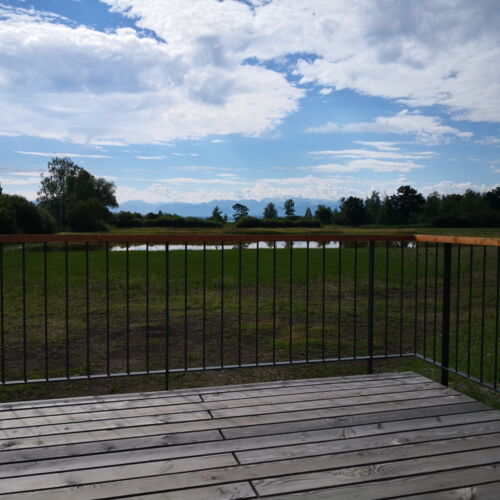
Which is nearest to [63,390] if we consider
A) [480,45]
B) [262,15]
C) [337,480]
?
[337,480]

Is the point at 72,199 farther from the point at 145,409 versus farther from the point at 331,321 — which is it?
the point at 145,409

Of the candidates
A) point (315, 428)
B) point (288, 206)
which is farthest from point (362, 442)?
point (288, 206)

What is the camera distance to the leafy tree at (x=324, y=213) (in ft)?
163

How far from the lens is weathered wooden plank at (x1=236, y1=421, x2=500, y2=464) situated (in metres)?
1.93

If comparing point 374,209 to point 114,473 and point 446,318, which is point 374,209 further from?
point 114,473

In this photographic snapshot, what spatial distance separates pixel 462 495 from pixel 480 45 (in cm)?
942

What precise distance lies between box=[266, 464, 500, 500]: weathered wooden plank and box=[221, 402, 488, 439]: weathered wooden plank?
504mm

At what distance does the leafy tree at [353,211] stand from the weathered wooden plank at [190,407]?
44.7 metres

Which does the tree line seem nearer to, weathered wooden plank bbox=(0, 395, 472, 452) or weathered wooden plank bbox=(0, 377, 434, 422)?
weathered wooden plank bbox=(0, 377, 434, 422)

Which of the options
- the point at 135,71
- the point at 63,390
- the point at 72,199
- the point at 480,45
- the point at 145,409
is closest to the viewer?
the point at 145,409

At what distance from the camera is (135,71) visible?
322 inches

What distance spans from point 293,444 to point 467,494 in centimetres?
71

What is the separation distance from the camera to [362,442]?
6.74 feet

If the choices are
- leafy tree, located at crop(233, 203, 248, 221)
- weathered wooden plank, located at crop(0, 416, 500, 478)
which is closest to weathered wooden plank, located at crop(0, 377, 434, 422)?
weathered wooden plank, located at crop(0, 416, 500, 478)
